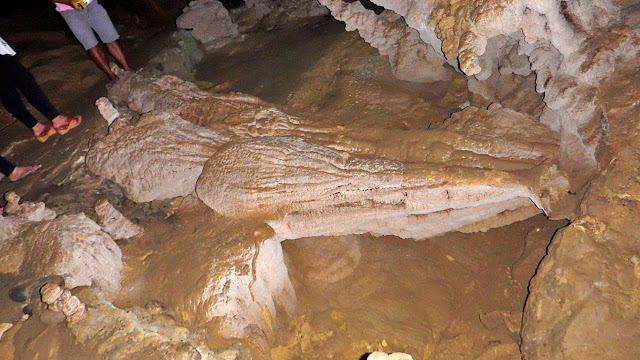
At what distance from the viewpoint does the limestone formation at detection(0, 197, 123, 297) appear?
2484 mm

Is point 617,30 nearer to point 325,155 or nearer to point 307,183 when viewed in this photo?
point 325,155

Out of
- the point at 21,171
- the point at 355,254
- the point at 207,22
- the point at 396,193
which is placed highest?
the point at 21,171

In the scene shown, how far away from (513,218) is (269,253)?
1.85 meters

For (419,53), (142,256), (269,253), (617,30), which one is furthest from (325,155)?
(617,30)

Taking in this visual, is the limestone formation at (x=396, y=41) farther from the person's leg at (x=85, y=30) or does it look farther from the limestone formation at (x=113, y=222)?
the limestone formation at (x=113, y=222)

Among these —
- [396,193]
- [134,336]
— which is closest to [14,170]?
[134,336]

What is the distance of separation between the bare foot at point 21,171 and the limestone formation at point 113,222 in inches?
47.8

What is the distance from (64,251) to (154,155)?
958 millimetres

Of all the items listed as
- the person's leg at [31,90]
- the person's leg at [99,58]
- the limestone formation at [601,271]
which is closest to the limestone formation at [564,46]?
the limestone formation at [601,271]

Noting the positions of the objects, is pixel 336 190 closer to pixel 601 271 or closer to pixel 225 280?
pixel 225 280

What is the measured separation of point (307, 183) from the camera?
2.80 m

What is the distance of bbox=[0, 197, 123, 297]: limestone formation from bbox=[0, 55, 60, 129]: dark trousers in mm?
1392

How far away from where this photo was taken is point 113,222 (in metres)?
2.90

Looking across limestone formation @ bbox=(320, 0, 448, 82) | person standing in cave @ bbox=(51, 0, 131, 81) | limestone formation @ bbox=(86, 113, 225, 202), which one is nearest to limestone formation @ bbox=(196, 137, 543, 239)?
limestone formation @ bbox=(86, 113, 225, 202)
